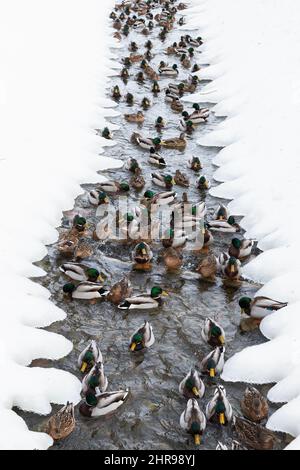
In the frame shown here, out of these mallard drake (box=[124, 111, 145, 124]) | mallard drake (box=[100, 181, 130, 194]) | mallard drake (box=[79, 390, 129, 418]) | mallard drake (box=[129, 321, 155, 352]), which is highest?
mallard drake (box=[124, 111, 145, 124])

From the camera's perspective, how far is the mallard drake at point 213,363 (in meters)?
8.48

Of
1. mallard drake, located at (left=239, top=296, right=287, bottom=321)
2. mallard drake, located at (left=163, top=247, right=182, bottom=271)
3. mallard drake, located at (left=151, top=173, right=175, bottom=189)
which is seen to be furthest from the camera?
mallard drake, located at (left=151, top=173, right=175, bottom=189)

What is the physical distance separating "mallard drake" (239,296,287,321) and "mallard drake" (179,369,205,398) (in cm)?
208

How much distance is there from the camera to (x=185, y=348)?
29.8ft

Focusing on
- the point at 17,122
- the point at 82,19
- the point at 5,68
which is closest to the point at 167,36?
the point at 82,19

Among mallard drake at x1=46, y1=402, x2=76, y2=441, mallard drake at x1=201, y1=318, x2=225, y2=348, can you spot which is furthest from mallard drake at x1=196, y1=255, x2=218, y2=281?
mallard drake at x1=46, y1=402, x2=76, y2=441

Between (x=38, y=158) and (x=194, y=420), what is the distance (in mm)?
9164

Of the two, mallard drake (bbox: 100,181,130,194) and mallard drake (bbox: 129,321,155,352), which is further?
mallard drake (bbox: 100,181,130,194)

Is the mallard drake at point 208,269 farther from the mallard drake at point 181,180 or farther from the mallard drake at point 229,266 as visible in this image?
the mallard drake at point 181,180

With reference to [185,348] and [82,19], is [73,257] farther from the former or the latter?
[82,19]

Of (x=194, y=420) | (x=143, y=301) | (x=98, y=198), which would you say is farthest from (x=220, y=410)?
(x=98, y=198)

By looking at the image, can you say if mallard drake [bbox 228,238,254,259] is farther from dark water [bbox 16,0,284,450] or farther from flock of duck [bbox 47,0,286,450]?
dark water [bbox 16,0,284,450]

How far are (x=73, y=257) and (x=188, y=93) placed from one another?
38.5ft

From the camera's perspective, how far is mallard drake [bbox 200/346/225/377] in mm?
8477
